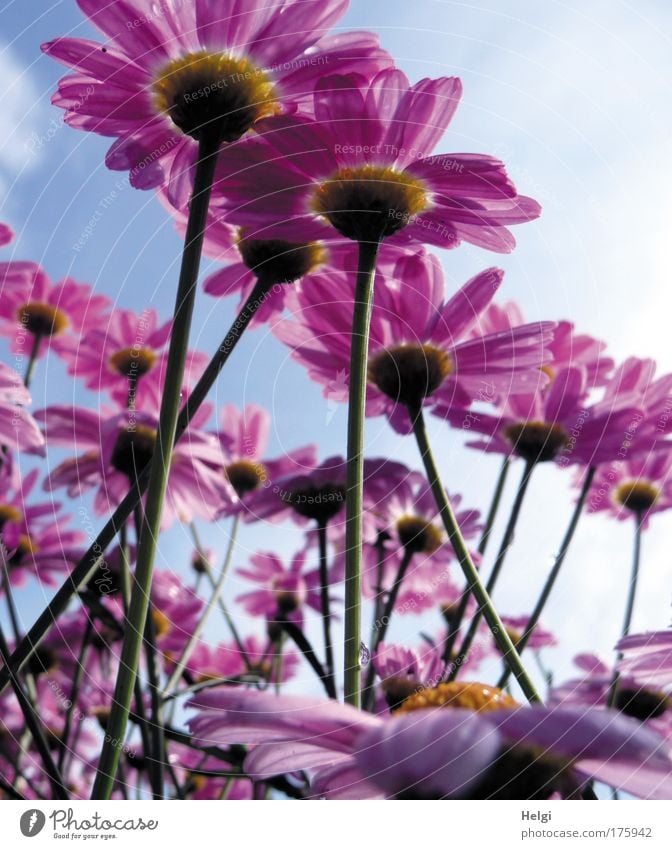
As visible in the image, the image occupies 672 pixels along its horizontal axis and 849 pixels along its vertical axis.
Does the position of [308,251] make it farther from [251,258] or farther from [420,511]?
[420,511]

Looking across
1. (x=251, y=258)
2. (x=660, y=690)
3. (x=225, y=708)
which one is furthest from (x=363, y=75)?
(x=660, y=690)

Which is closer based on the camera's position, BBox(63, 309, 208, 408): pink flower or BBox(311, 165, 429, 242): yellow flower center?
BBox(311, 165, 429, 242): yellow flower center

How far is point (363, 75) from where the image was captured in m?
0.34

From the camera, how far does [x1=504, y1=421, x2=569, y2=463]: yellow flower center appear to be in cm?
52

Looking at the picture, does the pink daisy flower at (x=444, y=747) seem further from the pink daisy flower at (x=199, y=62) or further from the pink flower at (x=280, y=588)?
the pink flower at (x=280, y=588)

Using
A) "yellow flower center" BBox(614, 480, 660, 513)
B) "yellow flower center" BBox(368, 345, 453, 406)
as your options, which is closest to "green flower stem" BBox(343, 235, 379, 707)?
"yellow flower center" BBox(368, 345, 453, 406)

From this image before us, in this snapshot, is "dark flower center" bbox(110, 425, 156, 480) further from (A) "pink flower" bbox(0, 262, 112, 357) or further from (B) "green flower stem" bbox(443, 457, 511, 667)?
(B) "green flower stem" bbox(443, 457, 511, 667)

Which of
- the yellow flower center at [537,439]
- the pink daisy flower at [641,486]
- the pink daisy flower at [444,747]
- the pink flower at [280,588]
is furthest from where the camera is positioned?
the pink flower at [280,588]

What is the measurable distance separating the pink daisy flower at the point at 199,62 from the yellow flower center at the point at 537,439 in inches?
9.8

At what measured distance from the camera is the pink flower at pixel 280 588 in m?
0.77

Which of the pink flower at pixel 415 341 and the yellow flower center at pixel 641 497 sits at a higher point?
the pink flower at pixel 415 341

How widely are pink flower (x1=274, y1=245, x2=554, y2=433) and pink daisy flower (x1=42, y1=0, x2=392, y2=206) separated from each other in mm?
108

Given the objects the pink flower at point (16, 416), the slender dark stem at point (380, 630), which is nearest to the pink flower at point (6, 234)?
the pink flower at point (16, 416)
